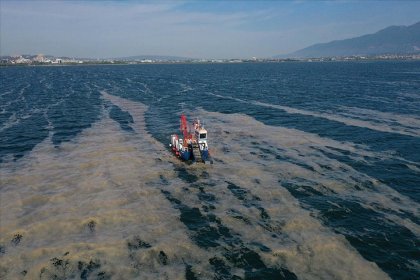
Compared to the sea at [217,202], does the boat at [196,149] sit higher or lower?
higher

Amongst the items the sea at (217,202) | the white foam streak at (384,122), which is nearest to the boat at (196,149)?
the sea at (217,202)

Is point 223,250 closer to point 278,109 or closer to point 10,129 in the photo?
point 10,129

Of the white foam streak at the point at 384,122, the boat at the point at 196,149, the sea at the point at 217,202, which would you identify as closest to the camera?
the sea at the point at 217,202

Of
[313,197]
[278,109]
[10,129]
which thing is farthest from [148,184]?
[278,109]

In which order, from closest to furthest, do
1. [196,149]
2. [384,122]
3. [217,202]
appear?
[217,202] → [196,149] → [384,122]

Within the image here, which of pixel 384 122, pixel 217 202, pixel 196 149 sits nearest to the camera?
pixel 217 202

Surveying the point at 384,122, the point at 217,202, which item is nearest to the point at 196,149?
the point at 217,202

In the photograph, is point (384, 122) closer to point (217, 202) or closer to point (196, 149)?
point (196, 149)

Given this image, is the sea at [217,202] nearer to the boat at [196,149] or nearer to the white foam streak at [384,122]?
the white foam streak at [384,122]

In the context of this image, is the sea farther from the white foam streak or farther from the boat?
the boat
